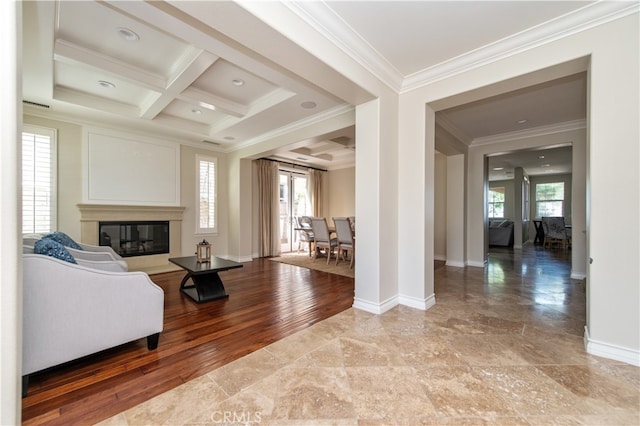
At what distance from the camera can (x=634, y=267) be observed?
1.94m

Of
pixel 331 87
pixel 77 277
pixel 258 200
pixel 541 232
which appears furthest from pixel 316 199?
pixel 541 232

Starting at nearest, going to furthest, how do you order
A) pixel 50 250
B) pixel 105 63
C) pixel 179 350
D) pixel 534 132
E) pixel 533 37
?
pixel 50 250 → pixel 179 350 → pixel 533 37 → pixel 105 63 → pixel 534 132

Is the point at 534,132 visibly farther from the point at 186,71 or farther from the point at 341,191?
the point at 186,71

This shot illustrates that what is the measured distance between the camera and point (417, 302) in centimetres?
309

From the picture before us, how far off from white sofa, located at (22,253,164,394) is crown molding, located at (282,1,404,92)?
235 cm

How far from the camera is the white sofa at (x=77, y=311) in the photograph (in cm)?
161

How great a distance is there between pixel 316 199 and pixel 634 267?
685 centimetres

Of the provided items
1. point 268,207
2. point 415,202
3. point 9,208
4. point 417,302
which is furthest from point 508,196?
point 9,208

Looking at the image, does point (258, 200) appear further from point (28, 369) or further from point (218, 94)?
point (28, 369)

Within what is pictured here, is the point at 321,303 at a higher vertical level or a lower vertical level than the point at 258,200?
lower

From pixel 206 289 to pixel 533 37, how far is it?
170 inches

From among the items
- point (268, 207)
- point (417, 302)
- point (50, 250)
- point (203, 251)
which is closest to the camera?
point (50, 250)

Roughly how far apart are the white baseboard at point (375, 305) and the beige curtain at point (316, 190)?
5265 mm

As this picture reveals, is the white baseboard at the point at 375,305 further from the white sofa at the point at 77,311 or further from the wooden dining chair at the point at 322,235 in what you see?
the wooden dining chair at the point at 322,235
